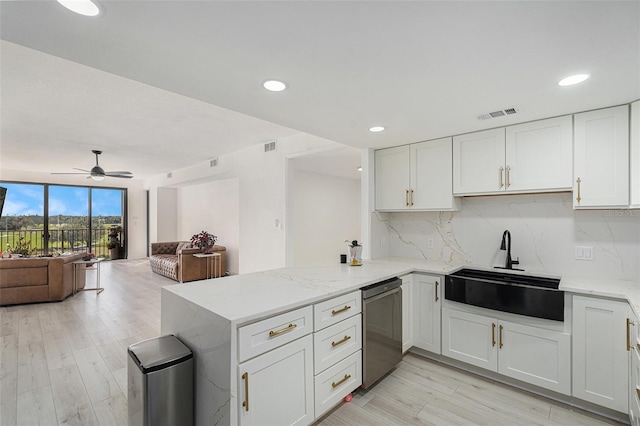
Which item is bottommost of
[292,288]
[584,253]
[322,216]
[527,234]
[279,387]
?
[279,387]

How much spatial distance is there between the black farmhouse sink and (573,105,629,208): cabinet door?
0.73m

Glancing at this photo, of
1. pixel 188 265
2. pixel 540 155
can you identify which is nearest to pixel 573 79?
pixel 540 155

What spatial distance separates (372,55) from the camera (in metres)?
1.50

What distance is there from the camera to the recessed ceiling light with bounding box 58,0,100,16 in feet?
3.63

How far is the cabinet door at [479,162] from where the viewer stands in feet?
8.69

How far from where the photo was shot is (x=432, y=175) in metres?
3.08

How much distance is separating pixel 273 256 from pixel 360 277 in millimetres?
2447

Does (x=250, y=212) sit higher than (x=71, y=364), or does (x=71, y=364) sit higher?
(x=250, y=212)

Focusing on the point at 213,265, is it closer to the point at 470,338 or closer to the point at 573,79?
the point at 470,338

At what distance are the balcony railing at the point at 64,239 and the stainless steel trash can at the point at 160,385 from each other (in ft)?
28.8

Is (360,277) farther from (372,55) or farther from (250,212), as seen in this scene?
(250,212)

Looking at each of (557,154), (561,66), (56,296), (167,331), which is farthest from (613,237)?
(56,296)

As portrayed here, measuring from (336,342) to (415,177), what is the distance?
200cm

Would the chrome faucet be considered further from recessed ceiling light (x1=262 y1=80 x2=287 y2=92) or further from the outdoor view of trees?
the outdoor view of trees
